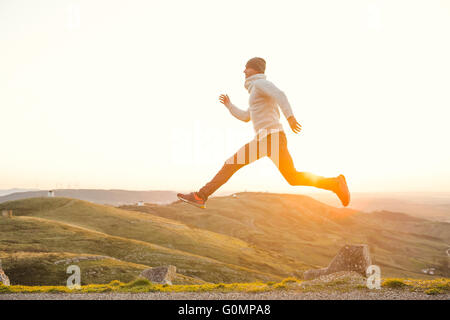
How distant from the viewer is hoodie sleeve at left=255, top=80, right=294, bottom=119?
19.8 feet

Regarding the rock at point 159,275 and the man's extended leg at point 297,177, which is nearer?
the man's extended leg at point 297,177

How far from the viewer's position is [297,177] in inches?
251

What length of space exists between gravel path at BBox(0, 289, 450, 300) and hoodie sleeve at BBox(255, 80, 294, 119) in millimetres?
3608

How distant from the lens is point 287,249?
128 m

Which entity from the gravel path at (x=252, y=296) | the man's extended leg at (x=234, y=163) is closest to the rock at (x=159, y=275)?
the gravel path at (x=252, y=296)

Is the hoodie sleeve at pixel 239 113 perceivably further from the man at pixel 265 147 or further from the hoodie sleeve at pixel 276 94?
the hoodie sleeve at pixel 276 94

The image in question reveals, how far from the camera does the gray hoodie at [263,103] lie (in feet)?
20.7

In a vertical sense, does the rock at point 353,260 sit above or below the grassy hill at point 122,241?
above

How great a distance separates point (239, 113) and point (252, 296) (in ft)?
12.6

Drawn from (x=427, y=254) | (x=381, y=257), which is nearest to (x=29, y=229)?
(x=381, y=257)

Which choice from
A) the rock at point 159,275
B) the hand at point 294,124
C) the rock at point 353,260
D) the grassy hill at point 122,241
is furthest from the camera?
the grassy hill at point 122,241

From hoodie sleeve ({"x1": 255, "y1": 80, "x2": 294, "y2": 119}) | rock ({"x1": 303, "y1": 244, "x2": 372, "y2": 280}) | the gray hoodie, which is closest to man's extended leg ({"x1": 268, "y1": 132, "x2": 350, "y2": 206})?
the gray hoodie

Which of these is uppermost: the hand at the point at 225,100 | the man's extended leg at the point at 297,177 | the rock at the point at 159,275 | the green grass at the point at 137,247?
the hand at the point at 225,100
